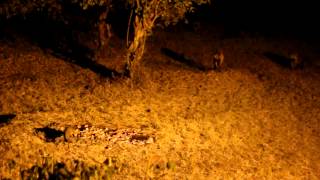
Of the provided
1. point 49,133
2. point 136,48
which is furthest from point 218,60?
point 49,133

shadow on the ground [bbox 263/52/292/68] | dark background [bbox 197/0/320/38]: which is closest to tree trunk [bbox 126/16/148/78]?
shadow on the ground [bbox 263/52/292/68]

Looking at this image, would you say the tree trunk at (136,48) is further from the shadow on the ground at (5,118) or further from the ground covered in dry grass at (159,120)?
the shadow on the ground at (5,118)

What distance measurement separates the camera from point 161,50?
56.9ft

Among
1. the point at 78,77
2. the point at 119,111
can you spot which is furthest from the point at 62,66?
the point at 119,111

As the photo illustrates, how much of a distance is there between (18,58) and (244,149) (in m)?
7.79

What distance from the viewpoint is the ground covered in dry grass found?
1045 cm

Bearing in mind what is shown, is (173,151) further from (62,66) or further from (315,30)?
(315,30)

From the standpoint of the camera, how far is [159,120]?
12547 millimetres

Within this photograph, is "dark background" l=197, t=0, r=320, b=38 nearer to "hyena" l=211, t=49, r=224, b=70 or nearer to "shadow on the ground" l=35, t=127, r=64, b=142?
"hyena" l=211, t=49, r=224, b=70

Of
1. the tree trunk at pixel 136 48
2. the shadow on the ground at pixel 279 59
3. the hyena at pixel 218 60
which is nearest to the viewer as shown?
the tree trunk at pixel 136 48

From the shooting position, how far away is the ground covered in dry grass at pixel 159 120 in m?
10.5

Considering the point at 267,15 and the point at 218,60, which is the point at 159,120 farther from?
the point at 267,15

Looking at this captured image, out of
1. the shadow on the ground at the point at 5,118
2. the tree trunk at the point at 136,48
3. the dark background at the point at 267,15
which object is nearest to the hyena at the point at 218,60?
the tree trunk at the point at 136,48

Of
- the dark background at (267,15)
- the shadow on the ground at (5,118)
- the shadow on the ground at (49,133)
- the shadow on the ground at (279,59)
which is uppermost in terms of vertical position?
the dark background at (267,15)
